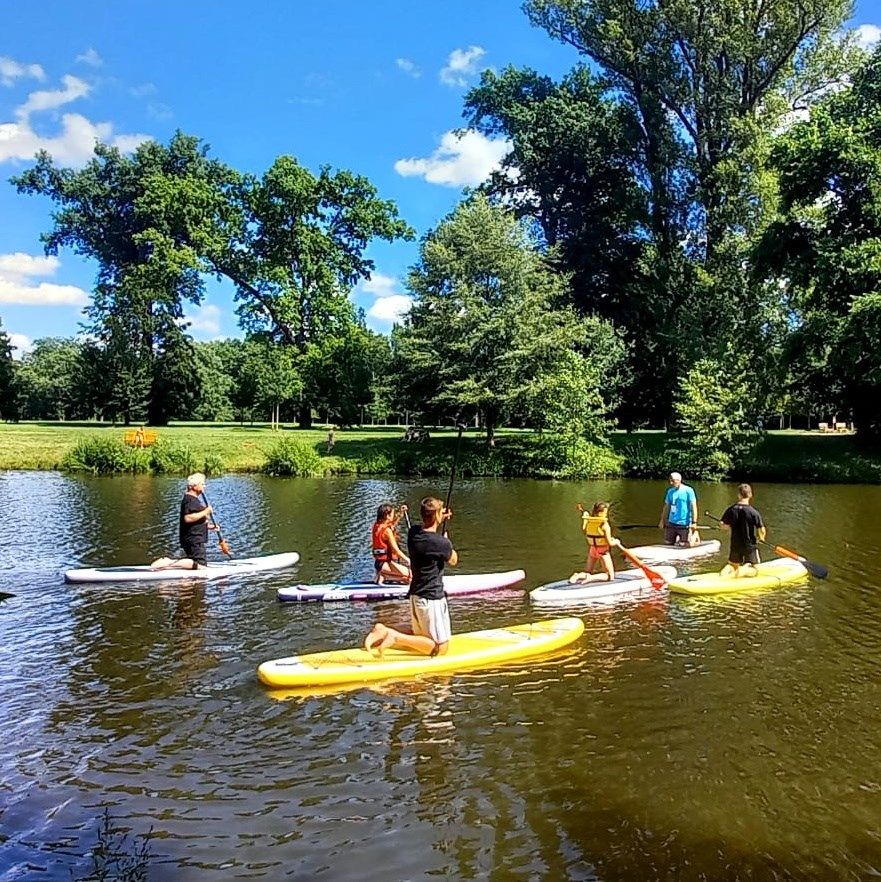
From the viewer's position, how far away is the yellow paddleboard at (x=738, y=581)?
1373 cm

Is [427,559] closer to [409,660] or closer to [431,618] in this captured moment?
[431,618]

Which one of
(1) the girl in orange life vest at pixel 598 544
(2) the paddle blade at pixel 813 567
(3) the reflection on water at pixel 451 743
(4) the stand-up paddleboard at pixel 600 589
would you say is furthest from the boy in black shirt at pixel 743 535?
(1) the girl in orange life vest at pixel 598 544

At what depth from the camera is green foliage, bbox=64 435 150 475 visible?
3550cm

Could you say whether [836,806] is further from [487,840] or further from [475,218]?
[475,218]

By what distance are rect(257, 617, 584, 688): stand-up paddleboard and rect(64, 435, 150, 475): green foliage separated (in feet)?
93.7

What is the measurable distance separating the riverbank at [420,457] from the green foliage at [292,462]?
0.05m

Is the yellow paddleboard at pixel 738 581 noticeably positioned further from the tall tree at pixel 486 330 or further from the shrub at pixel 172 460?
the shrub at pixel 172 460

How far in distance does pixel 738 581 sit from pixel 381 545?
626 centimetres

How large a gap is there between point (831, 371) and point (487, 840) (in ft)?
126

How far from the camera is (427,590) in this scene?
9312 mm

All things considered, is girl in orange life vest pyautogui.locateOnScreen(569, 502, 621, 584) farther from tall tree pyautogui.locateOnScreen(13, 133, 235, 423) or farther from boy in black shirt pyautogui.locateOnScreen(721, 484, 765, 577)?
tall tree pyautogui.locateOnScreen(13, 133, 235, 423)

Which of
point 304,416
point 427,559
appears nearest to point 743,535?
point 427,559

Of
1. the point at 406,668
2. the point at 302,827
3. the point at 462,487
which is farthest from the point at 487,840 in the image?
the point at 462,487

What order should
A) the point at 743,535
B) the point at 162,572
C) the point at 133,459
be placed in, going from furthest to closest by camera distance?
1. the point at 133,459
2. the point at 162,572
3. the point at 743,535
